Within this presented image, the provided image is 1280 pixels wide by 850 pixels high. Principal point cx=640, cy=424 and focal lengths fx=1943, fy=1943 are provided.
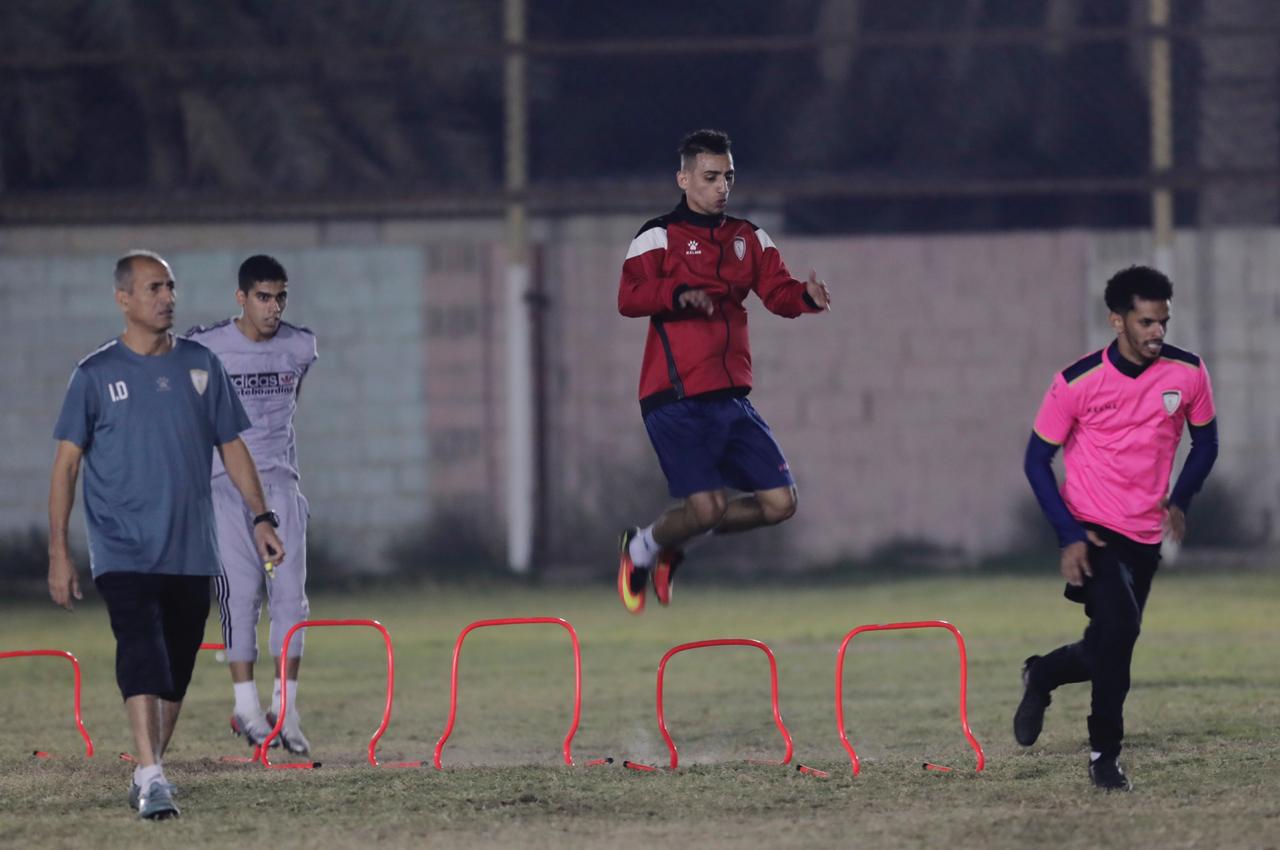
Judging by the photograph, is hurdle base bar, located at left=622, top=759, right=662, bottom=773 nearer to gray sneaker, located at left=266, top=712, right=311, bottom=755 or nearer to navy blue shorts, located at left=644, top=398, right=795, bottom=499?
navy blue shorts, located at left=644, top=398, right=795, bottom=499

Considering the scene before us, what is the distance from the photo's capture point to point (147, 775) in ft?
24.2

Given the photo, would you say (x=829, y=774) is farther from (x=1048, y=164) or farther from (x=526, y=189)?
(x=1048, y=164)

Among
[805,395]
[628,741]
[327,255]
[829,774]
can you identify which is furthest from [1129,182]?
[829,774]

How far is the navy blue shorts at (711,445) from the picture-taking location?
8.60m

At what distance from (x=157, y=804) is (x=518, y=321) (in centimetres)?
1221

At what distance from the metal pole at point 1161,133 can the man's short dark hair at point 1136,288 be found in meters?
11.5

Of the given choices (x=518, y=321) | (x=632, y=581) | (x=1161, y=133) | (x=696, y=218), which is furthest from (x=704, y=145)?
(x=1161, y=133)

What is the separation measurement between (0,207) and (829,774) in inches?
544

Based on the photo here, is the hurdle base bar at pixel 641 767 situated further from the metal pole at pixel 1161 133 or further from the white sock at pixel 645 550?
the metal pole at pixel 1161 133

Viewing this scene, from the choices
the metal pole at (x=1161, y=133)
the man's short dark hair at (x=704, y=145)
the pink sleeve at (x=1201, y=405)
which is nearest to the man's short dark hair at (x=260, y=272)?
the man's short dark hair at (x=704, y=145)

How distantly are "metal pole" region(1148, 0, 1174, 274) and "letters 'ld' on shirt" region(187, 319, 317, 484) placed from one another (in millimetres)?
11377

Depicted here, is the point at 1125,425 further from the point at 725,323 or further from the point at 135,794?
the point at 135,794

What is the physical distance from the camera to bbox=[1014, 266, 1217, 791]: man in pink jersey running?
7617mm

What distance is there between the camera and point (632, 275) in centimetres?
842
